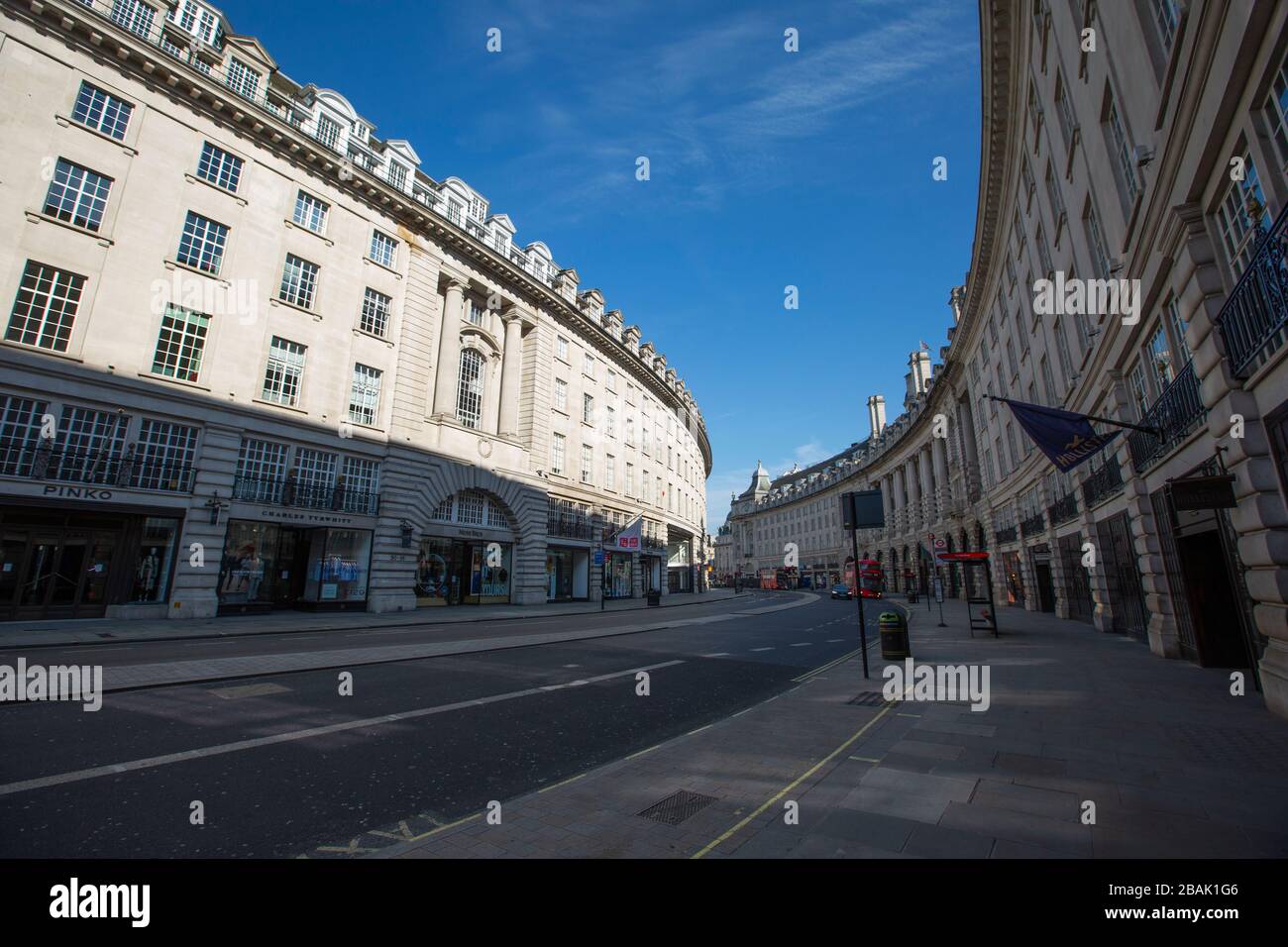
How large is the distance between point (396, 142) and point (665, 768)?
116ft

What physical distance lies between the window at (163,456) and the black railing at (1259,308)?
2722cm

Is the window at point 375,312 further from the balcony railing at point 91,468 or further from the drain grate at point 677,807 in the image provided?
the drain grate at point 677,807

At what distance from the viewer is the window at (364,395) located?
25.5 metres

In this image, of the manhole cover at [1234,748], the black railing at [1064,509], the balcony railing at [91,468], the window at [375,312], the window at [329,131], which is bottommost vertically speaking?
the manhole cover at [1234,748]

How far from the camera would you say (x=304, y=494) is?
23047mm

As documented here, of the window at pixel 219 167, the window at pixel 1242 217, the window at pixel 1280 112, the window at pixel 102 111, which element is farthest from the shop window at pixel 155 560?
the window at pixel 1280 112

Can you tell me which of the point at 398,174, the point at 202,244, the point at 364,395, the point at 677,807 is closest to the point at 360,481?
the point at 364,395

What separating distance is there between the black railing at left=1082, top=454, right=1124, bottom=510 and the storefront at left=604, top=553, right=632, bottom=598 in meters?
29.8

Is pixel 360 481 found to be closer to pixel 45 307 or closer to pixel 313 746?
pixel 45 307

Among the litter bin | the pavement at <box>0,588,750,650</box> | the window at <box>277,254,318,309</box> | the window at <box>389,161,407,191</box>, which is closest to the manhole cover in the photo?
the litter bin

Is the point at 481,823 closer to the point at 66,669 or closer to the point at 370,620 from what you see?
the point at 66,669

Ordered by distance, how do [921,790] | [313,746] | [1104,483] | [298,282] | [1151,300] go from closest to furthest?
[921,790], [313,746], [1151,300], [1104,483], [298,282]

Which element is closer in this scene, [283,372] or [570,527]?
[283,372]

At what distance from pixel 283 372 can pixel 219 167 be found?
8374mm
